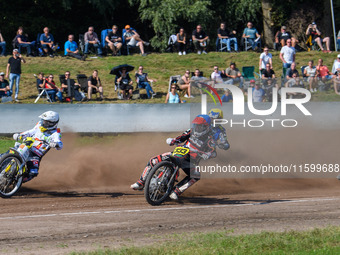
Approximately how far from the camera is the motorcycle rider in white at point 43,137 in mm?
12148

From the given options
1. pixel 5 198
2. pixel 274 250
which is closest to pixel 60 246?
pixel 274 250

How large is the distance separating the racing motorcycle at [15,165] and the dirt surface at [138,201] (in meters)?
0.24

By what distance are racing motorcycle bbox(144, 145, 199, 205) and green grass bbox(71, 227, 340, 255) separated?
2169 mm

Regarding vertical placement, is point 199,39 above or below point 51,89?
above

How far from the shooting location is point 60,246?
27.1 ft

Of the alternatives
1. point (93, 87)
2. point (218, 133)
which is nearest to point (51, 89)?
point (93, 87)

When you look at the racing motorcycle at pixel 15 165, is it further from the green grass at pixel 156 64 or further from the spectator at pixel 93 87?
the green grass at pixel 156 64

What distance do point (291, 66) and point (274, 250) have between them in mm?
13722

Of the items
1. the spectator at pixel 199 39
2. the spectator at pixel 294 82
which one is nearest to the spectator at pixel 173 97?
the spectator at pixel 294 82

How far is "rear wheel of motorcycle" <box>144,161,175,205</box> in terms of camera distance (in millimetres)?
10992

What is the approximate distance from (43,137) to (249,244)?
5.60 m

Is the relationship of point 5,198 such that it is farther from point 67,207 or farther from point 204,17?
point 204,17

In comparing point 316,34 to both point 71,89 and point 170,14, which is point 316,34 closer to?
point 170,14

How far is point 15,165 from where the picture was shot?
11.8 meters
